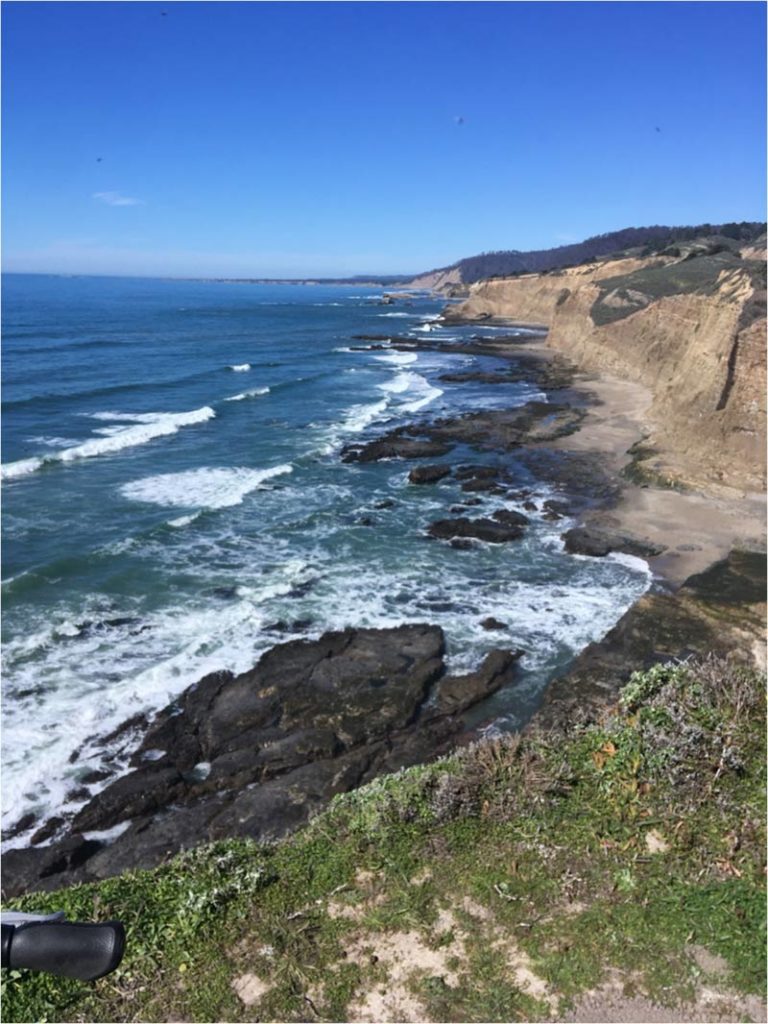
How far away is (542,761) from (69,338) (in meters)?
72.5

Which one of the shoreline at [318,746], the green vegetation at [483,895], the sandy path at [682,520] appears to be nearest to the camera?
the green vegetation at [483,895]

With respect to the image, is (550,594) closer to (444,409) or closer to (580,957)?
(580,957)

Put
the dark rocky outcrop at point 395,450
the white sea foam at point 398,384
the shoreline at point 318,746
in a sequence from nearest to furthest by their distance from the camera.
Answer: the shoreline at point 318,746 < the dark rocky outcrop at point 395,450 < the white sea foam at point 398,384

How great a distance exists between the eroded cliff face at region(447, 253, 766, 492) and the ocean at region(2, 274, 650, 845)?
22.7ft

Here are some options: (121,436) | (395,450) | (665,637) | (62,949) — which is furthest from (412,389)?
(62,949)

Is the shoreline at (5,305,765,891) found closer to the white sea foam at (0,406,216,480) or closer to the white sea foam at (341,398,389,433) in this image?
the white sea foam at (341,398,389,433)

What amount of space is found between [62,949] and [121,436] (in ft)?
115

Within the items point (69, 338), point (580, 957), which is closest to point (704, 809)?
point (580, 957)

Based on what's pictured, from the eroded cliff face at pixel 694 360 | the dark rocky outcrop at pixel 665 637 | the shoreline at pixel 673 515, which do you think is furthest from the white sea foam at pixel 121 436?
the dark rocky outcrop at pixel 665 637

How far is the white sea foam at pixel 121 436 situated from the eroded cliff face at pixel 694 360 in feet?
75.1

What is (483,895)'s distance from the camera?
20.2ft

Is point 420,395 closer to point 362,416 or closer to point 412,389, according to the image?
point 412,389

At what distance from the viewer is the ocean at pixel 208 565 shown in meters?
14.5

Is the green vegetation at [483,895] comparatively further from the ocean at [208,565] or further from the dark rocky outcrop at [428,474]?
the dark rocky outcrop at [428,474]
